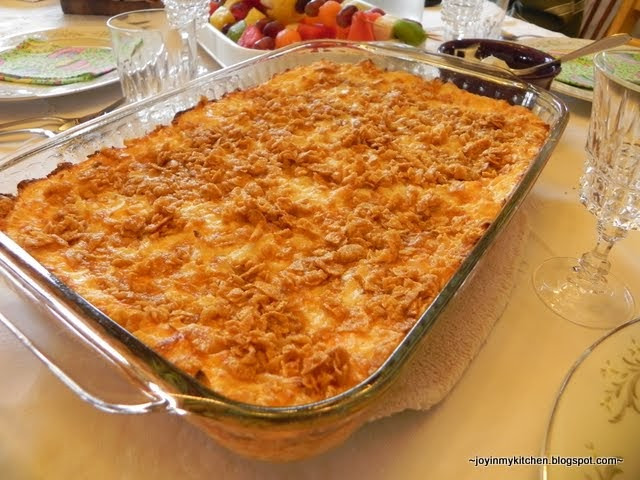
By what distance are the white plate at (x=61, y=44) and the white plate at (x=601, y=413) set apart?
1402 millimetres

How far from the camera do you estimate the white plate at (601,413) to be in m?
0.65

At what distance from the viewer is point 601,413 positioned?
2.31ft

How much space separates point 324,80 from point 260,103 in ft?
0.77

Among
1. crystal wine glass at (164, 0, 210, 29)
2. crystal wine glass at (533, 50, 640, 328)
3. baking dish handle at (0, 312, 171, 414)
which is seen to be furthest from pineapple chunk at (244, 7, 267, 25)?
baking dish handle at (0, 312, 171, 414)

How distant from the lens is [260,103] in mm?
1334

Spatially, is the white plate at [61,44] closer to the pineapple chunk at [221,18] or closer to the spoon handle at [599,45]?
the pineapple chunk at [221,18]

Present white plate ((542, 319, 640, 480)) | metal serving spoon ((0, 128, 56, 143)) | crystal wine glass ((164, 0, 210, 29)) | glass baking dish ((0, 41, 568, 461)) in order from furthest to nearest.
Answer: crystal wine glass ((164, 0, 210, 29))
metal serving spoon ((0, 128, 56, 143))
white plate ((542, 319, 640, 480))
glass baking dish ((0, 41, 568, 461))

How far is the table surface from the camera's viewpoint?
695 millimetres

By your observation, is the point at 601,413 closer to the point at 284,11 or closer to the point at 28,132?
the point at 28,132

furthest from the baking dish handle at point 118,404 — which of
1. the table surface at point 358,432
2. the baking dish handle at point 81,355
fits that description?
the table surface at point 358,432

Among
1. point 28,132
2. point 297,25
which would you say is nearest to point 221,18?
point 297,25

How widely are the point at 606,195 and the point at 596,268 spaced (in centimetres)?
15

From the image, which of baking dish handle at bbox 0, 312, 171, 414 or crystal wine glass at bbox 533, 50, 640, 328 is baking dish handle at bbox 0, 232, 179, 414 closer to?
baking dish handle at bbox 0, 312, 171, 414

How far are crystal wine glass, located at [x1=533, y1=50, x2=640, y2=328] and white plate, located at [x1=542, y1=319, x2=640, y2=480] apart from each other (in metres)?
0.15
